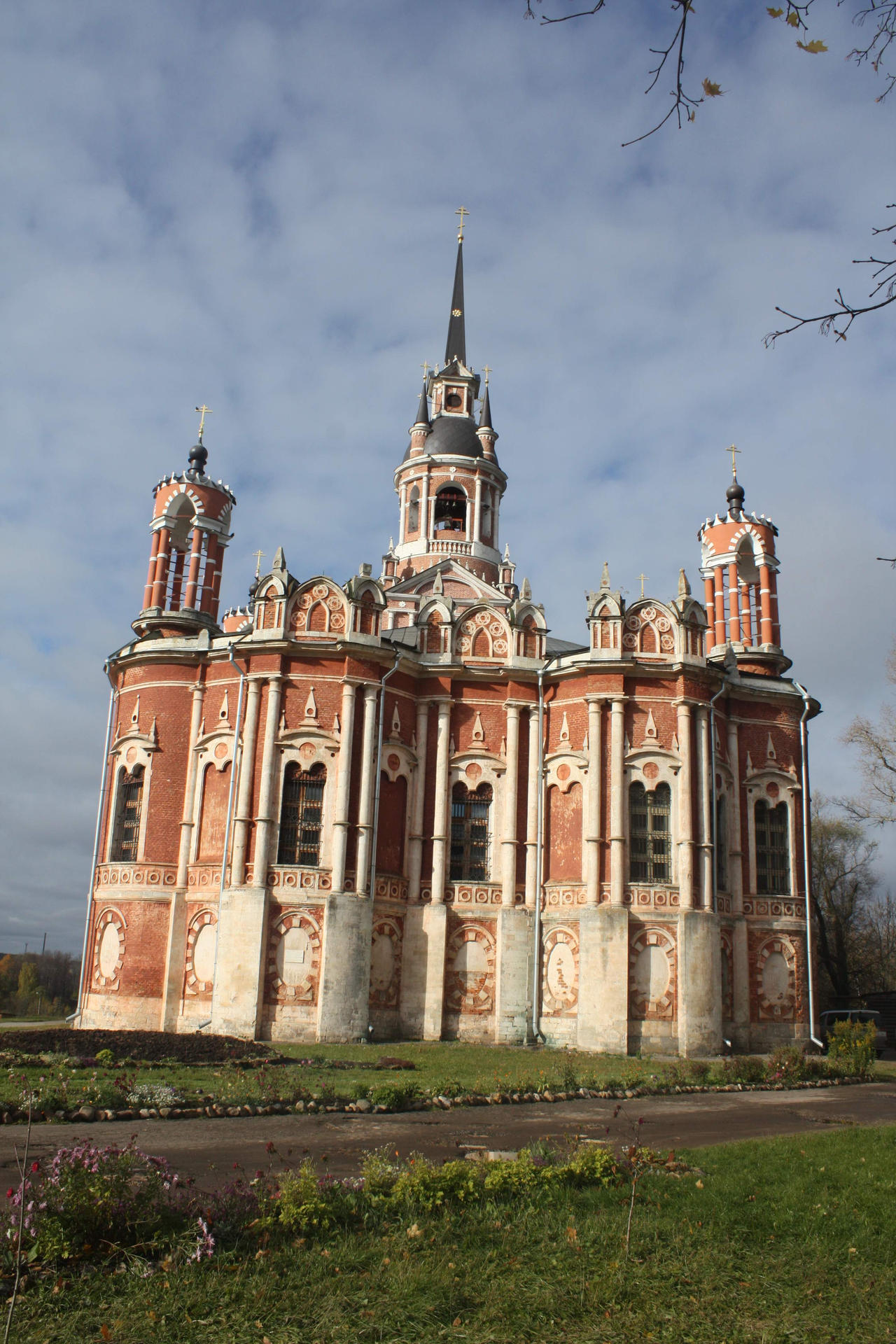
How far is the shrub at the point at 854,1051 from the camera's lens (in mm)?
21812

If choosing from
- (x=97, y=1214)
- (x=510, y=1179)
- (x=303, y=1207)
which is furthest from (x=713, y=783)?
(x=97, y=1214)

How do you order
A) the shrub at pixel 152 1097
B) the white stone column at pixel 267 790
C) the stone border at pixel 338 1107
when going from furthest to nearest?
1. the white stone column at pixel 267 790
2. the shrub at pixel 152 1097
3. the stone border at pixel 338 1107

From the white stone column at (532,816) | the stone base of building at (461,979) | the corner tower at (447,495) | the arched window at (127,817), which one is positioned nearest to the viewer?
the stone base of building at (461,979)

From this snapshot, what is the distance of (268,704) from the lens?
27.6 meters

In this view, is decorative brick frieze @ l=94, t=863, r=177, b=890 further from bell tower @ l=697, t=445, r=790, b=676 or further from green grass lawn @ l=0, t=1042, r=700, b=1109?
bell tower @ l=697, t=445, r=790, b=676

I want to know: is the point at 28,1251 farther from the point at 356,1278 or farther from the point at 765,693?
the point at 765,693

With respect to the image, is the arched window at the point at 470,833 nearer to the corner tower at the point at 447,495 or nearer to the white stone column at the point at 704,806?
the white stone column at the point at 704,806

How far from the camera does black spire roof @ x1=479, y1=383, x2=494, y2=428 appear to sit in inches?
1752

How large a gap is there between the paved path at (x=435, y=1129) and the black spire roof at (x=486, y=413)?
103 ft

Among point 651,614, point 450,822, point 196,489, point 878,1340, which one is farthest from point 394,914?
point 878,1340

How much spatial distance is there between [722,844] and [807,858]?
2745 millimetres

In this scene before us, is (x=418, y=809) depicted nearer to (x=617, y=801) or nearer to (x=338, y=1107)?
(x=617, y=801)

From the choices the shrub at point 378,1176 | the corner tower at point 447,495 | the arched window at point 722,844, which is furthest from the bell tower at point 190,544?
the shrub at point 378,1176

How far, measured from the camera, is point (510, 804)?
28641 mm
